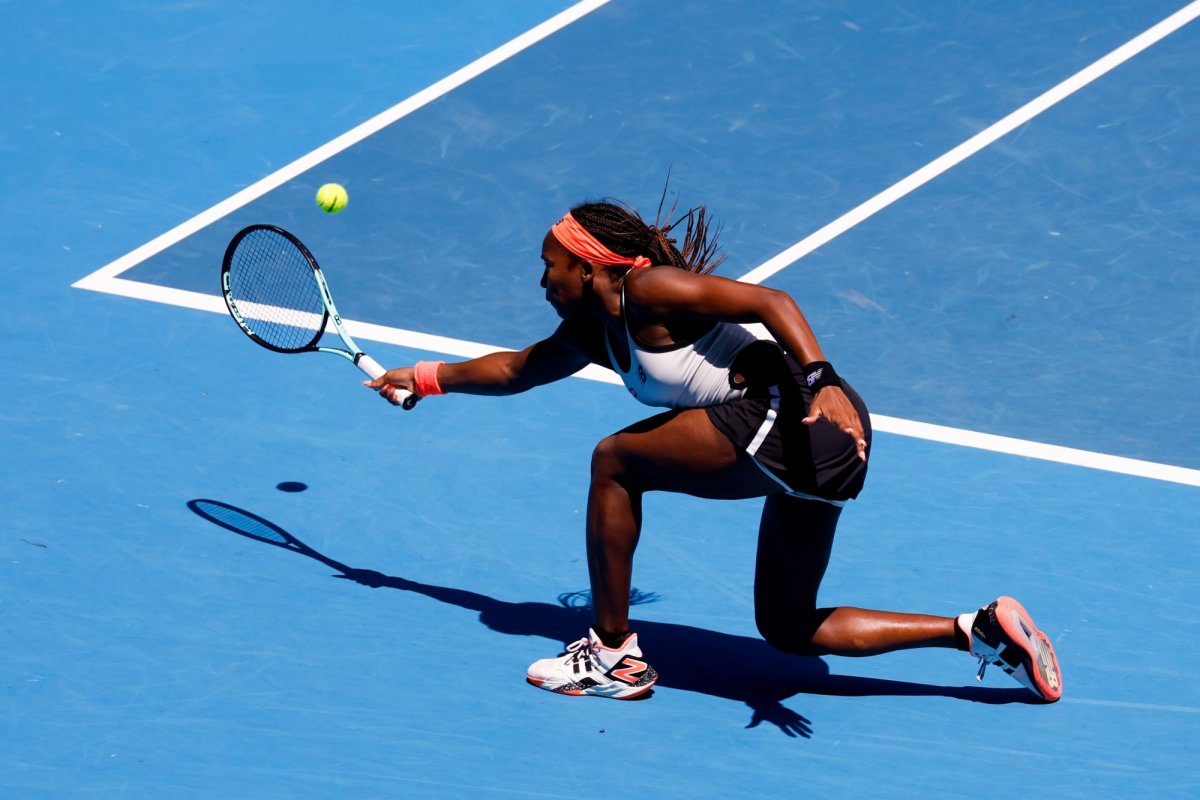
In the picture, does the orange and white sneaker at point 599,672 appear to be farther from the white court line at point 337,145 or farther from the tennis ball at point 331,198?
the white court line at point 337,145

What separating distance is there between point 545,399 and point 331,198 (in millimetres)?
1451

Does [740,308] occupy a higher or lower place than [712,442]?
higher

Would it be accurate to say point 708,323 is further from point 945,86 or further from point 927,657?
point 945,86

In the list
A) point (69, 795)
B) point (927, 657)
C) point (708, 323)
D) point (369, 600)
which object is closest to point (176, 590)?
point (369, 600)

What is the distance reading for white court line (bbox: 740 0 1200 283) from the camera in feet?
31.4

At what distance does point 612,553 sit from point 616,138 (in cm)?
502

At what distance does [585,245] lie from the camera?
586 cm

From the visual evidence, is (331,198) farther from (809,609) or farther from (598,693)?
(809,609)

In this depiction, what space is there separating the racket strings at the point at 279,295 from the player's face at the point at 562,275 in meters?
2.17

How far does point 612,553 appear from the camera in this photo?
19.8 ft

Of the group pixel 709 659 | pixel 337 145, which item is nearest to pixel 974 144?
pixel 337 145

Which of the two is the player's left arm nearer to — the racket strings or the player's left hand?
the player's left hand

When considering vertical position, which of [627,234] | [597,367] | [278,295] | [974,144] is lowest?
[278,295]

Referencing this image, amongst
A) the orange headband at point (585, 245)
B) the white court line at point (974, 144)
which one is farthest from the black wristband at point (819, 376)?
the white court line at point (974, 144)
